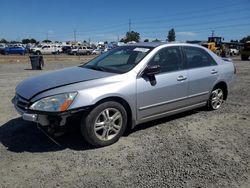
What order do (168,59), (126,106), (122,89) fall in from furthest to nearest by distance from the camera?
(168,59) → (126,106) → (122,89)

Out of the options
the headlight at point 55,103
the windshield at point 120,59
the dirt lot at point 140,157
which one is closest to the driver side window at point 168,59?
the windshield at point 120,59

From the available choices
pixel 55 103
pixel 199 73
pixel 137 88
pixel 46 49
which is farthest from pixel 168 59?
pixel 46 49

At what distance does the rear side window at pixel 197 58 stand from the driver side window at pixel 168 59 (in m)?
0.26

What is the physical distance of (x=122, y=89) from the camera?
4.26 meters

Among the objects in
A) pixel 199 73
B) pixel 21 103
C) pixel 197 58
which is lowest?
pixel 21 103

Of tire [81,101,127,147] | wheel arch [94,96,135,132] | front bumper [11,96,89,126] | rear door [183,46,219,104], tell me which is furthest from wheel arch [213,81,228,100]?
front bumper [11,96,89,126]

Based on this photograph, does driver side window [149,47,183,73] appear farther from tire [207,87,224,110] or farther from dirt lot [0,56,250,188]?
tire [207,87,224,110]

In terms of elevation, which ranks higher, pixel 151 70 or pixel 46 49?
pixel 151 70

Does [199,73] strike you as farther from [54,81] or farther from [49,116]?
[49,116]

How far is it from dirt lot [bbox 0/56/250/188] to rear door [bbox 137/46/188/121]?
40 cm

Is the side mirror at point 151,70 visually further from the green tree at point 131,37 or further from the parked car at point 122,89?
the green tree at point 131,37

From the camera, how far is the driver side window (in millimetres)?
4906

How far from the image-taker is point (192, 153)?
3971 mm

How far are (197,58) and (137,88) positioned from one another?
189 cm
